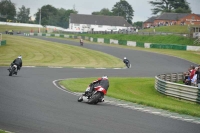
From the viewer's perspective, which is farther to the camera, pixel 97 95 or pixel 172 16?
pixel 172 16

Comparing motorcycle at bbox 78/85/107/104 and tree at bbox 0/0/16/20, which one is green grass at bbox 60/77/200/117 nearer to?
motorcycle at bbox 78/85/107/104

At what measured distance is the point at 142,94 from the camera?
2352cm

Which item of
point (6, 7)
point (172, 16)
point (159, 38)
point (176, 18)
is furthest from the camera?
point (172, 16)

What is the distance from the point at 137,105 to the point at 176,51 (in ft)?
169

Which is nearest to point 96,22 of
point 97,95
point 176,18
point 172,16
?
point 172,16

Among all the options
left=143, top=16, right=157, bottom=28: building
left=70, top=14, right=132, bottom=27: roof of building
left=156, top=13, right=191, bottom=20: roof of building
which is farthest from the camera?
left=70, top=14, right=132, bottom=27: roof of building

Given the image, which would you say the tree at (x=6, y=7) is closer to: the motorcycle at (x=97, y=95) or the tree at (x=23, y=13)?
the tree at (x=23, y=13)

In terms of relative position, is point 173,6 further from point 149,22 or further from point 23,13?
point 23,13

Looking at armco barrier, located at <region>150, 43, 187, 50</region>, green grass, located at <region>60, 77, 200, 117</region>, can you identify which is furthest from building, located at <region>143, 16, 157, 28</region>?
green grass, located at <region>60, 77, 200, 117</region>

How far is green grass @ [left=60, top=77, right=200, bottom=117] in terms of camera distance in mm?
17344

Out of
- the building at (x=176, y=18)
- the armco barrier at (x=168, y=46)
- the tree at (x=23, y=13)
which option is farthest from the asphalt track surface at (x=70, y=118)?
the tree at (x=23, y=13)

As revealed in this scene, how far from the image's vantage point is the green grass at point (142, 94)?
1734cm

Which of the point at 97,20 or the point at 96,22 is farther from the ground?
the point at 97,20

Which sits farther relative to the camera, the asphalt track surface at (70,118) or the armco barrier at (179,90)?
the armco barrier at (179,90)
